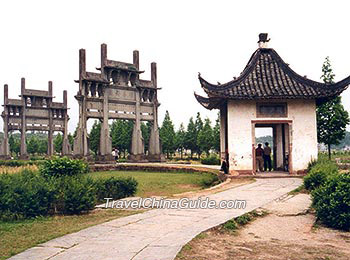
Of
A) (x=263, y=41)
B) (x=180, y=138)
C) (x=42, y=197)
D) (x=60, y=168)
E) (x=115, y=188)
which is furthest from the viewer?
(x=180, y=138)

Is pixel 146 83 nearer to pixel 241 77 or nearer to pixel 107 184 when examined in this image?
pixel 241 77

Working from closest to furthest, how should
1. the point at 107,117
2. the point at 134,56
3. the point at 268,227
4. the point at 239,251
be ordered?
1. the point at 239,251
2. the point at 268,227
3. the point at 107,117
4. the point at 134,56

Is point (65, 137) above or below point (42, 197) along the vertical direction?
above

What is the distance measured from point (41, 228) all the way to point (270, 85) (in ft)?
38.2

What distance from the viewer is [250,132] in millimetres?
15375

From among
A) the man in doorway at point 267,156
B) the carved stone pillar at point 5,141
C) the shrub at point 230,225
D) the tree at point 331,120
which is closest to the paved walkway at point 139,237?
the shrub at point 230,225

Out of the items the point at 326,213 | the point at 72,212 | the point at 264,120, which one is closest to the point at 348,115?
the point at 264,120

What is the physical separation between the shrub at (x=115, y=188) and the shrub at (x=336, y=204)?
227 inches

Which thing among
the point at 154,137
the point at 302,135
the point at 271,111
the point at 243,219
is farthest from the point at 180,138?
the point at 243,219

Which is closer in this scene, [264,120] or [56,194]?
[56,194]

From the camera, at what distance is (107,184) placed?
36.1 feet

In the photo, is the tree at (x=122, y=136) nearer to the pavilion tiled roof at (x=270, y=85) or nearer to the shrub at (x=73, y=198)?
the pavilion tiled roof at (x=270, y=85)

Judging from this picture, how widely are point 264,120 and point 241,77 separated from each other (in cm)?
216

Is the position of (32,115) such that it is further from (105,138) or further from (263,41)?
(263,41)
